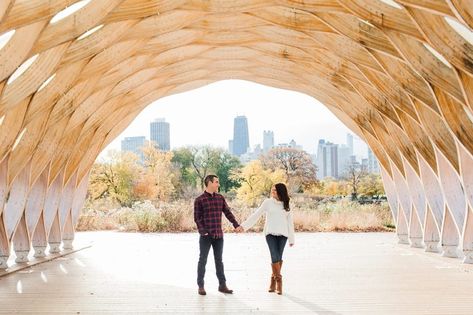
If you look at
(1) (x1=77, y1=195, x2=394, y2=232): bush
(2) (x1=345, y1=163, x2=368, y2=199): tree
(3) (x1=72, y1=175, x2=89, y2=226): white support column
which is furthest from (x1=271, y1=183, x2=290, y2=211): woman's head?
(2) (x1=345, y1=163, x2=368, y2=199): tree

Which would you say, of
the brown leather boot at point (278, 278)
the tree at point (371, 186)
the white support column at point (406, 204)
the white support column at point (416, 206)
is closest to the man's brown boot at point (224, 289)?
the brown leather boot at point (278, 278)

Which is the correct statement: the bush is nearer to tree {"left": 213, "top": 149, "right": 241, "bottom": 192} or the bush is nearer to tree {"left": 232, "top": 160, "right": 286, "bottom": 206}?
tree {"left": 232, "top": 160, "right": 286, "bottom": 206}

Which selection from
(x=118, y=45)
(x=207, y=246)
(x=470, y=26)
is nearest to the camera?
(x=470, y=26)

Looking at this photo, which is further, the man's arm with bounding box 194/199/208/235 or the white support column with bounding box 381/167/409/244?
the white support column with bounding box 381/167/409/244

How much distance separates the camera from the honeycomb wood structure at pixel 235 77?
10125 millimetres

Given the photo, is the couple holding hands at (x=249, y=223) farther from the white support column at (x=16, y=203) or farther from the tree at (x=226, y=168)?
the tree at (x=226, y=168)

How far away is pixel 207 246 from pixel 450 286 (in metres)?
4.81

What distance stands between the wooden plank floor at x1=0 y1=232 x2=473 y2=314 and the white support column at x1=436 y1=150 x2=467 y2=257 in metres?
0.65

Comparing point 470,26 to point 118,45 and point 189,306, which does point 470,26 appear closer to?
point 189,306

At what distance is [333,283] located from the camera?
1141 centimetres

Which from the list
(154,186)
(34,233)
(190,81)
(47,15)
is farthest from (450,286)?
(154,186)

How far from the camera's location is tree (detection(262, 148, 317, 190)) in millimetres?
59031

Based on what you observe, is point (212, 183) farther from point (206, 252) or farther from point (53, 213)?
point (53, 213)

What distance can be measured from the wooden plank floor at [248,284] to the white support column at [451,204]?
649 mm
